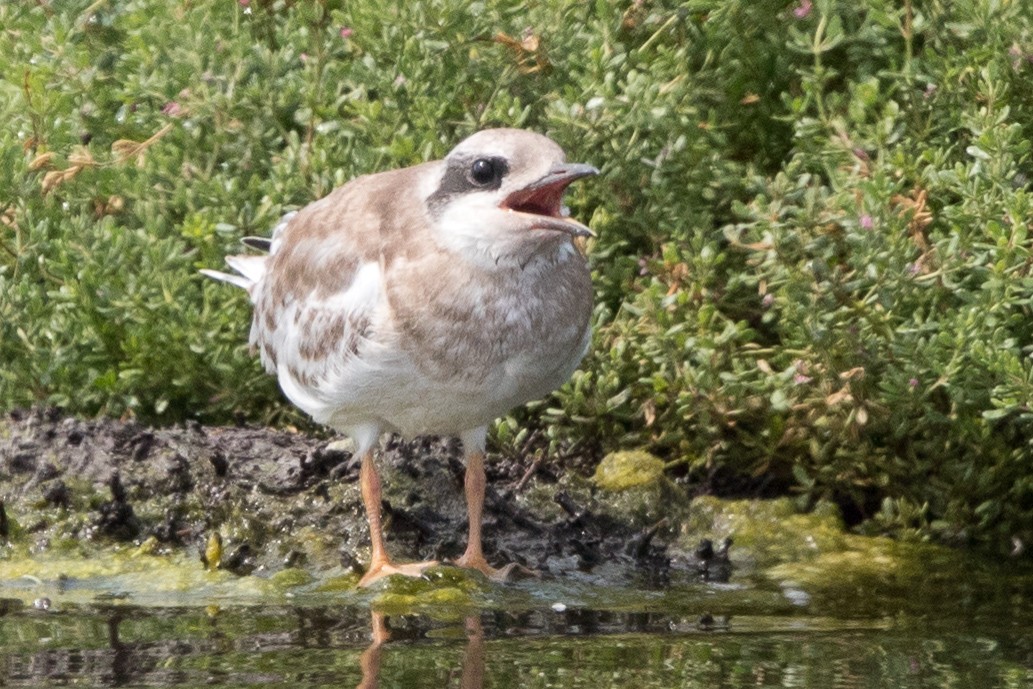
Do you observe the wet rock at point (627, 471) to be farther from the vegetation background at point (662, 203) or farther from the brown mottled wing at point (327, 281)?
the brown mottled wing at point (327, 281)

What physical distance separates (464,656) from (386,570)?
38.5 inches

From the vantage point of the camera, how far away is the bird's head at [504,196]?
18.8 feet

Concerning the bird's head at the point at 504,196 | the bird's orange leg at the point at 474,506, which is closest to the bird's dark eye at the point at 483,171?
the bird's head at the point at 504,196

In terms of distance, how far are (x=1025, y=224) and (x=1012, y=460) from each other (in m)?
1.10

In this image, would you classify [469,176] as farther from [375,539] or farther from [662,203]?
[662,203]

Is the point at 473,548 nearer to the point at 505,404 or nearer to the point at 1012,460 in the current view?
the point at 505,404

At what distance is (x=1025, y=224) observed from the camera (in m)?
6.16

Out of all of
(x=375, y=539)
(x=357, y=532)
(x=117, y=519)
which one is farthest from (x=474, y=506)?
(x=117, y=519)

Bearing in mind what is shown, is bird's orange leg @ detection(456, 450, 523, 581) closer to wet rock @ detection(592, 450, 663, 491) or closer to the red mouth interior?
wet rock @ detection(592, 450, 663, 491)

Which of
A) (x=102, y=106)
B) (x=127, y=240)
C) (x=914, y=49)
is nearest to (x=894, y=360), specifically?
(x=914, y=49)

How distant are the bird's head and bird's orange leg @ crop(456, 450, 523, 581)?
0.82 metres

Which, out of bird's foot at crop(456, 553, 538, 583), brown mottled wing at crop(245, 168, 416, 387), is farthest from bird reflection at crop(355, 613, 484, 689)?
brown mottled wing at crop(245, 168, 416, 387)

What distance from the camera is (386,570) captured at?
20.0ft

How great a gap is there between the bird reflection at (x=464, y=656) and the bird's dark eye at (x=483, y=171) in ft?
4.57
